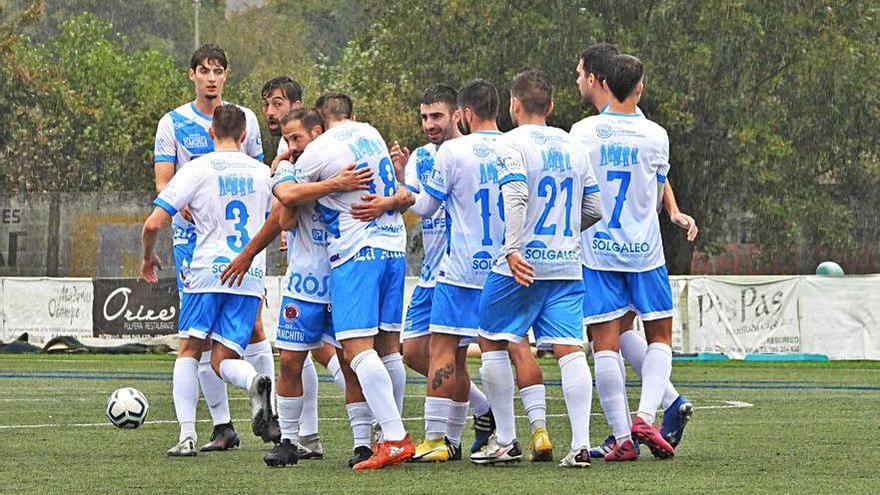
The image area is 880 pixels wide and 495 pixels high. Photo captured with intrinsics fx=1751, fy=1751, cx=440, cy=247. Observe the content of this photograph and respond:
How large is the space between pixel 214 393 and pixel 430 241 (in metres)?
1.55

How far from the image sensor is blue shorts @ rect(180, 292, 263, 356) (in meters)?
9.81

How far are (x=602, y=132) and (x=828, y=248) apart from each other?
41889mm

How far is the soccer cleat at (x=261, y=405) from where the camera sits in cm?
886

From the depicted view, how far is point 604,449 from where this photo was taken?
9281 mm

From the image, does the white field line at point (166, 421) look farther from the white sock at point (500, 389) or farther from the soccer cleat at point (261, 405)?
the white sock at point (500, 389)

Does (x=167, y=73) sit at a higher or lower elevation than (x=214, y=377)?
higher

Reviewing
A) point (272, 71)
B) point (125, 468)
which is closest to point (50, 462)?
point (125, 468)

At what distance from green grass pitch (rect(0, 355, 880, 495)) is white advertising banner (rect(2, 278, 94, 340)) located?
1243cm

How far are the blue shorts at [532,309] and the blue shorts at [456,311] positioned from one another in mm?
378

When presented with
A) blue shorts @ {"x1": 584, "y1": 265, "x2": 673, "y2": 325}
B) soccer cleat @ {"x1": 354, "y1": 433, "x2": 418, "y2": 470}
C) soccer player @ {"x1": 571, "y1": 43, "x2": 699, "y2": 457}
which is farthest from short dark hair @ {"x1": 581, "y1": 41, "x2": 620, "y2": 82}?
soccer cleat @ {"x1": 354, "y1": 433, "x2": 418, "y2": 470}

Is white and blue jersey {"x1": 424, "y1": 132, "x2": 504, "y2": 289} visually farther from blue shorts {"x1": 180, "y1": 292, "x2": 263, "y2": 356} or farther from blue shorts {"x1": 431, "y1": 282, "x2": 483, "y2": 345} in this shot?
blue shorts {"x1": 180, "y1": 292, "x2": 263, "y2": 356}

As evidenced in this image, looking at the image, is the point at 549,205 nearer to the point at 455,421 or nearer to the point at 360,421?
the point at 455,421

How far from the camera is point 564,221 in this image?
8.85 metres

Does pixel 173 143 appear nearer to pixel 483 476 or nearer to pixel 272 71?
pixel 483 476
